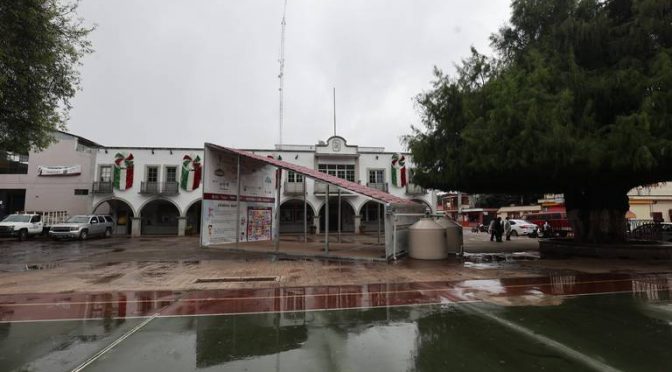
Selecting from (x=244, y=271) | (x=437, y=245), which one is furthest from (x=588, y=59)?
(x=244, y=271)

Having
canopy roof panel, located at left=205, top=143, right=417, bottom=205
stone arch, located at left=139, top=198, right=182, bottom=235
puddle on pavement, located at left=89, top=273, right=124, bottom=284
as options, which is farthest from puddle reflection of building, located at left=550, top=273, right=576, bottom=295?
stone arch, located at left=139, top=198, right=182, bottom=235

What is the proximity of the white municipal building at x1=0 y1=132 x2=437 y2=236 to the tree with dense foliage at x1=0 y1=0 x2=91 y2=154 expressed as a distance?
1553cm

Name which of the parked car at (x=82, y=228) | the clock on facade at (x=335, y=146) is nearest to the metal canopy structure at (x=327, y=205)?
the parked car at (x=82, y=228)

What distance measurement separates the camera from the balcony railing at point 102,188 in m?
31.8

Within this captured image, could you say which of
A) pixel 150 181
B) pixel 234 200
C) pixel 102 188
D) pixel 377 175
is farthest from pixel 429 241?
pixel 102 188

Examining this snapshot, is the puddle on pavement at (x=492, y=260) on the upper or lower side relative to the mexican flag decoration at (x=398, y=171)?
lower

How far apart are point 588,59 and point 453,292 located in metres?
10.2

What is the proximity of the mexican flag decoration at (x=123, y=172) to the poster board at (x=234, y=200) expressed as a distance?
16107 millimetres

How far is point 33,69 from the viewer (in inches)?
558

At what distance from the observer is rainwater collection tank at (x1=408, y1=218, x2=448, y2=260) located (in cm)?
1423

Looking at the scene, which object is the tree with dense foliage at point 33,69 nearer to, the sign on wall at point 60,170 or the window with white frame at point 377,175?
the sign on wall at point 60,170

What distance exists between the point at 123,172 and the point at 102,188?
200 centimetres

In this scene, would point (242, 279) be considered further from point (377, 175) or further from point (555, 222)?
point (555, 222)

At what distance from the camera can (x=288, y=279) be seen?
402 inches
